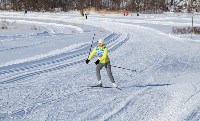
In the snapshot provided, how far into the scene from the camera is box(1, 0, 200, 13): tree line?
82750mm

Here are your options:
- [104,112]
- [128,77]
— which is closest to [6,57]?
[128,77]

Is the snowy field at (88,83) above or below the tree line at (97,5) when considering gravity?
below

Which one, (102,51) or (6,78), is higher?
(102,51)

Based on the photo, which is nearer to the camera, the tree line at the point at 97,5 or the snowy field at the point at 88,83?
the snowy field at the point at 88,83

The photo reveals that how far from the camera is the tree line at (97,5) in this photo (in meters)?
82.8

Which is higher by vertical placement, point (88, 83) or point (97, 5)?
point (97, 5)

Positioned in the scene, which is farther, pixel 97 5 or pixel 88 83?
pixel 97 5

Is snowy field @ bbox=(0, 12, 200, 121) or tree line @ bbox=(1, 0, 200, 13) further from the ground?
tree line @ bbox=(1, 0, 200, 13)

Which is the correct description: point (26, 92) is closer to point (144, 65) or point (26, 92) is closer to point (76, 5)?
point (144, 65)

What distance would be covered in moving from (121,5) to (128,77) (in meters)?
75.9

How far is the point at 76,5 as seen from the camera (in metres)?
88.8

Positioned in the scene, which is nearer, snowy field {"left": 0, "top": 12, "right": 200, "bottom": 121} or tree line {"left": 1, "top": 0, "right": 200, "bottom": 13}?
snowy field {"left": 0, "top": 12, "right": 200, "bottom": 121}

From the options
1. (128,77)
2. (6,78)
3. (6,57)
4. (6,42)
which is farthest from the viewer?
(6,42)

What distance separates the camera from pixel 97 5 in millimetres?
84562
